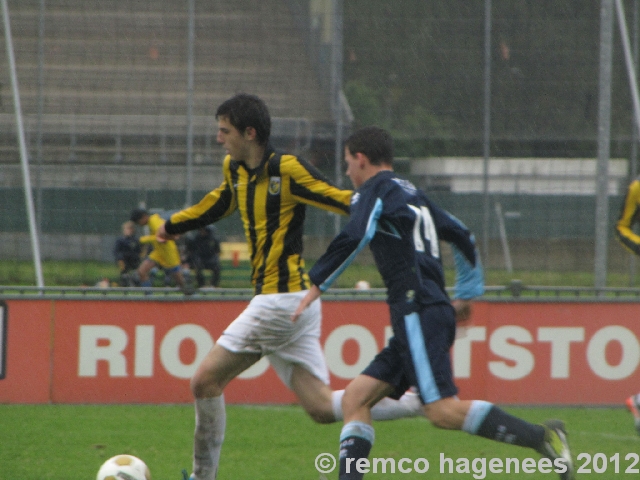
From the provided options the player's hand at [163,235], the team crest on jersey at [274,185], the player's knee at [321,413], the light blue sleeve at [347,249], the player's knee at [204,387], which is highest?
the team crest on jersey at [274,185]

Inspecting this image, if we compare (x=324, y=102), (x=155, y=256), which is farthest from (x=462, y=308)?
(x=155, y=256)

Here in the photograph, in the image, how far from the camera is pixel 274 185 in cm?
520

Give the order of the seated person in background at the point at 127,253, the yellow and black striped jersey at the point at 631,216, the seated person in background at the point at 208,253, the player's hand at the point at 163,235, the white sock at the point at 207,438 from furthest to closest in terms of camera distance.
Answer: the seated person in background at the point at 208,253, the seated person in background at the point at 127,253, the yellow and black striped jersey at the point at 631,216, the player's hand at the point at 163,235, the white sock at the point at 207,438

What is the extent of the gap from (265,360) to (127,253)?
2860mm

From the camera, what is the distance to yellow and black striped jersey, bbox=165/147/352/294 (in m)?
5.17

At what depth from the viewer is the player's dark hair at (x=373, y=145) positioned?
4770 millimetres

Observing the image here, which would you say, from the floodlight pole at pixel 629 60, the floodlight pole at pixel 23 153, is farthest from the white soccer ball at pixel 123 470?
the floodlight pole at pixel 629 60

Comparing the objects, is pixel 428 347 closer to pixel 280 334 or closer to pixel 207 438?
pixel 280 334

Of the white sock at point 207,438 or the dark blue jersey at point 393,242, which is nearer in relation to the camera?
the dark blue jersey at point 393,242

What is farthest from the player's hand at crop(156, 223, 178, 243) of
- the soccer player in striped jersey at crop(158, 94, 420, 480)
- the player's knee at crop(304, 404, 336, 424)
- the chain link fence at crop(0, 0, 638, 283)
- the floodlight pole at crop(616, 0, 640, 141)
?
the floodlight pole at crop(616, 0, 640, 141)

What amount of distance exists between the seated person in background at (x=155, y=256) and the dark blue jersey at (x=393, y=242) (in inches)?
215

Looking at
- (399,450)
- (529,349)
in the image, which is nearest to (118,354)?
(399,450)

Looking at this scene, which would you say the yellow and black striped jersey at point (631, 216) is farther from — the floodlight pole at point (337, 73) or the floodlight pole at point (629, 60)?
the floodlight pole at point (337, 73)

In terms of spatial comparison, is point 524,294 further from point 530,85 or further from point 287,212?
point 287,212
